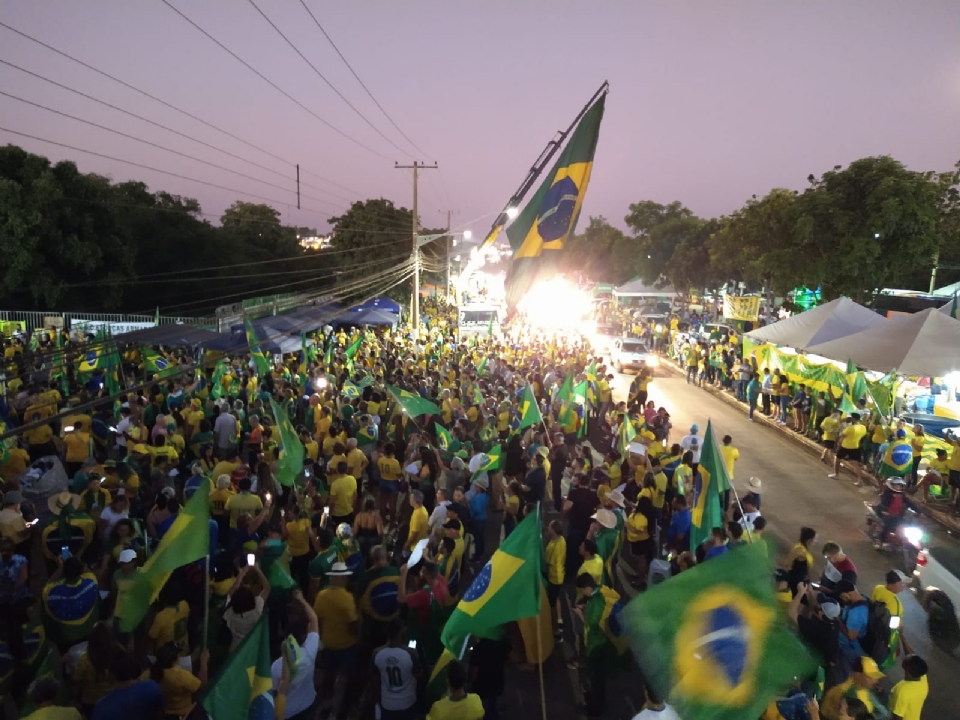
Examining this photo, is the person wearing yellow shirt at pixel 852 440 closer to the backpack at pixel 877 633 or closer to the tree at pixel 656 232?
the backpack at pixel 877 633

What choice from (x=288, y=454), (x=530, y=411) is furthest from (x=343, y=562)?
(x=530, y=411)

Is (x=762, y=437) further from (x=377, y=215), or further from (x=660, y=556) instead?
(x=377, y=215)

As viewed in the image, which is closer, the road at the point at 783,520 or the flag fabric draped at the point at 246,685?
the flag fabric draped at the point at 246,685

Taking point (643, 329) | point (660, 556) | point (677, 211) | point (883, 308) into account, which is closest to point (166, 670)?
point (660, 556)

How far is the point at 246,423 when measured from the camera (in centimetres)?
1288

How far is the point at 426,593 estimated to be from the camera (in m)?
5.73

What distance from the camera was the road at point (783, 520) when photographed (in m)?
6.45

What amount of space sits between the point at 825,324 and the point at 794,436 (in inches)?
164

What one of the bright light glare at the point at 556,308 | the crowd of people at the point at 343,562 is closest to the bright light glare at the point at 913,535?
the crowd of people at the point at 343,562

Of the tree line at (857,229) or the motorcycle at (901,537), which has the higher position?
the tree line at (857,229)

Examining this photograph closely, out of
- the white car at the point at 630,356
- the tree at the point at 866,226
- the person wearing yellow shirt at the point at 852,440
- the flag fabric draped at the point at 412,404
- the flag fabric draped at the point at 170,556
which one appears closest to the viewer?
the flag fabric draped at the point at 170,556

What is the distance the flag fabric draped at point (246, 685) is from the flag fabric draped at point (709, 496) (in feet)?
16.2

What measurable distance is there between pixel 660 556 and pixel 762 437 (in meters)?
10.4

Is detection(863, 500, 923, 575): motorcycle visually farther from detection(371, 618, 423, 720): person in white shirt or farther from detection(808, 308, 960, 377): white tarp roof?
detection(371, 618, 423, 720): person in white shirt
